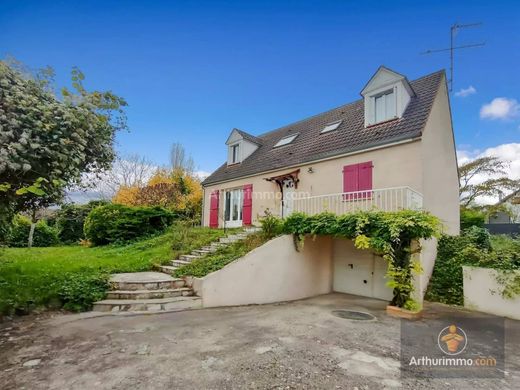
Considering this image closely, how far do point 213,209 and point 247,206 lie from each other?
3.17 meters

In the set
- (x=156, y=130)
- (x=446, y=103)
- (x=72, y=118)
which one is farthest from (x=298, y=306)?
(x=156, y=130)

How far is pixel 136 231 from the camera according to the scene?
47.6 ft

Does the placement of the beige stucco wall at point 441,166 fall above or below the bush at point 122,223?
above

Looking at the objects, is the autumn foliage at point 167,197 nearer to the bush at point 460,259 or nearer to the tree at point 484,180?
the bush at point 460,259

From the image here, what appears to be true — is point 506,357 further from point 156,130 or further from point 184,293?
point 156,130

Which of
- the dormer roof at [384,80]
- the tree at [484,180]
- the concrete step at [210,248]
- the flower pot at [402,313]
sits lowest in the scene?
the flower pot at [402,313]

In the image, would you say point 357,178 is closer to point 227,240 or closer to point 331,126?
point 331,126

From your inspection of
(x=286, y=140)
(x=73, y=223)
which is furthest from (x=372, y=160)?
(x=73, y=223)

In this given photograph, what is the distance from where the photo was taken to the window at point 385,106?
400 inches

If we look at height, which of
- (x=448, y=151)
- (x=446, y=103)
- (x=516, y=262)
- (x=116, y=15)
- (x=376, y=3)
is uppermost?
(x=376, y=3)

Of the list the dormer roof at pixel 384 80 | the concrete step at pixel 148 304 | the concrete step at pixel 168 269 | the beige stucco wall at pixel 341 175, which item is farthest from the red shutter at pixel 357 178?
the concrete step at pixel 168 269

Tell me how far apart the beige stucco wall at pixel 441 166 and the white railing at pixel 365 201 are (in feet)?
3.61

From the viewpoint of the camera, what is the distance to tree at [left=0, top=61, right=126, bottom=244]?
350cm

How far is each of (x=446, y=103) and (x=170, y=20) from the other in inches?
412
